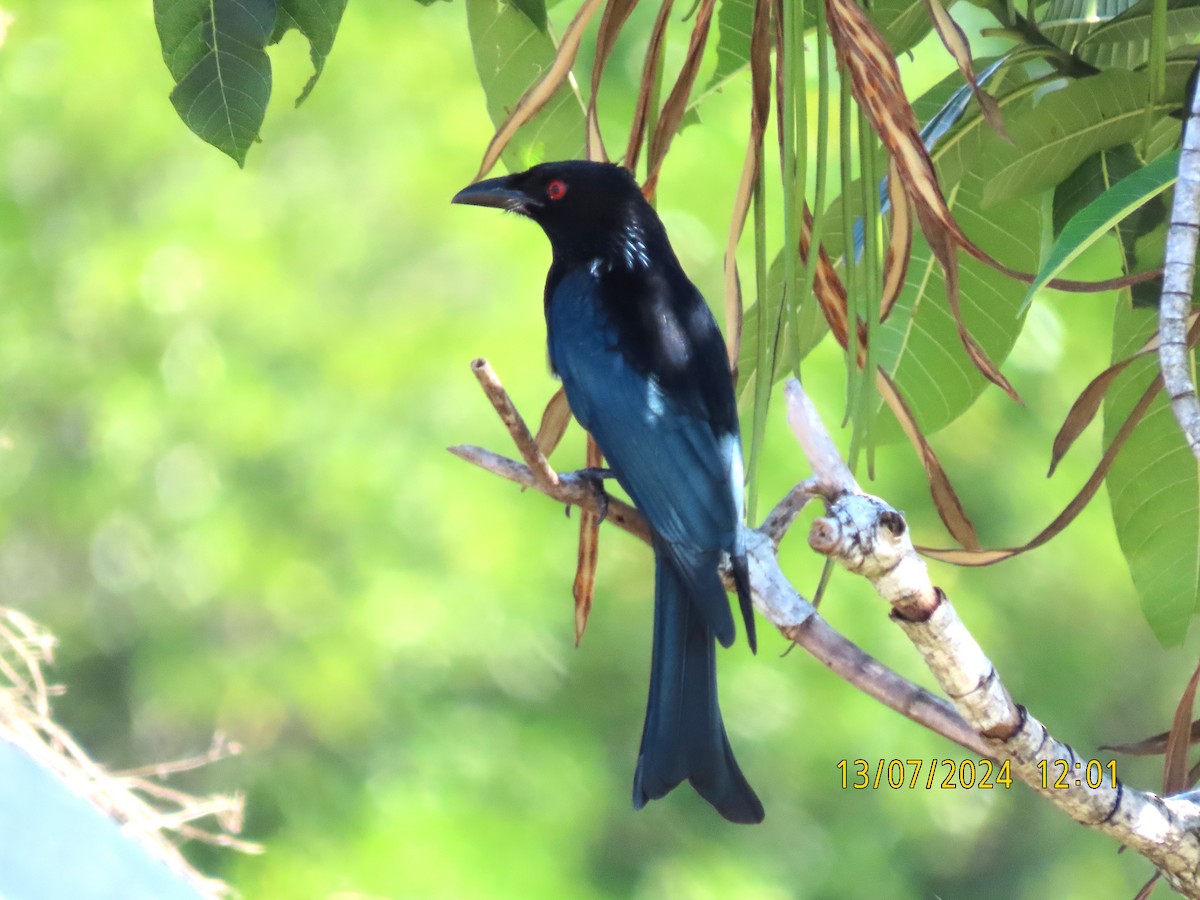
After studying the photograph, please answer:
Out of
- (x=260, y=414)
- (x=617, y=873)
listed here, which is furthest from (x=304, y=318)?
(x=617, y=873)

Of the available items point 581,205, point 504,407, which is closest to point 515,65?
point 581,205

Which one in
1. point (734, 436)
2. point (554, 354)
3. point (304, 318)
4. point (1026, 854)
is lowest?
point (1026, 854)

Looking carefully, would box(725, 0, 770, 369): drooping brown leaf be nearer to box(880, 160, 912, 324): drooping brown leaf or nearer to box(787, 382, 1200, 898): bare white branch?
box(880, 160, 912, 324): drooping brown leaf

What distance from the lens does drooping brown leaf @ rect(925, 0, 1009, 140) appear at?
160 cm

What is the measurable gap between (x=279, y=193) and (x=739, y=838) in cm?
322

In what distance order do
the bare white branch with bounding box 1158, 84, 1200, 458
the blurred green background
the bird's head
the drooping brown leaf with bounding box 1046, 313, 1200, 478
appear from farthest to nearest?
1. the blurred green background
2. the bird's head
3. the drooping brown leaf with bounding box 1046, 313, 1200, 478
4. the bare white branch with bounding box 1158, 84, 1200, 458

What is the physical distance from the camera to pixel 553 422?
6.37 feet

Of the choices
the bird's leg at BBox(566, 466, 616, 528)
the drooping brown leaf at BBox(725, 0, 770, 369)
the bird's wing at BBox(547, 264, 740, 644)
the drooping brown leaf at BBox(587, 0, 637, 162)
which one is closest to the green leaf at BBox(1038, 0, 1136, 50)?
the drooping brown leaf at BBox(725, 0, 770, 369)

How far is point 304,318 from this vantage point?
591 centimetres

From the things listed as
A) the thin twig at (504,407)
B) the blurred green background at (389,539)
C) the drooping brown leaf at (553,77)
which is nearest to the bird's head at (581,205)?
the drooping brown leaf at (553,77)

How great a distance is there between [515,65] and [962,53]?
Answer: 0.71 metres

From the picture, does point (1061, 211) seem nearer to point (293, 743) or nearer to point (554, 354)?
point (554, 354)

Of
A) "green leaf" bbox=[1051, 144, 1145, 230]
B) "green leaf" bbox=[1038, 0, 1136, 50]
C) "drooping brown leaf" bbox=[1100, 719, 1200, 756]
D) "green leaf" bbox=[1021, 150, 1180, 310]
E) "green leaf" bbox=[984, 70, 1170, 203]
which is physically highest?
"green leaf" bbox=[1038, 0, 1136, 50]
